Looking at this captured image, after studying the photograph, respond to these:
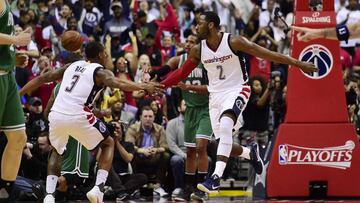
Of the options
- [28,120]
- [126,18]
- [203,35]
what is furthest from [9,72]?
[126,18]

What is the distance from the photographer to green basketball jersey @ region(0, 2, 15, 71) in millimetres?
9617

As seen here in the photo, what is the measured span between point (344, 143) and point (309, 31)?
4.51 metres

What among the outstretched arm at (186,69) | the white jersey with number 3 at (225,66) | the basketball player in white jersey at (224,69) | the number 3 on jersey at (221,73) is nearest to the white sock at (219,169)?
the basketball player in white jersey at (224,69)

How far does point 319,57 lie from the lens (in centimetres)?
1282

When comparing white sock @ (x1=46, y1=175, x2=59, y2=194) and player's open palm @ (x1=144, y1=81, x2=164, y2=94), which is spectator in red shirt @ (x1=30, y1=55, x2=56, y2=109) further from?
player's open palm @ (x1=144, y1=81, x2=164, y2=94)

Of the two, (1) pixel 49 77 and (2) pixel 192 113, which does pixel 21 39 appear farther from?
(2) pixel 192 113

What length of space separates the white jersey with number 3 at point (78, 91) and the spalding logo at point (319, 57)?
361 cm

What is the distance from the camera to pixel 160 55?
18625mm

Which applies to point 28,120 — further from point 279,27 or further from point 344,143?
point 279,27

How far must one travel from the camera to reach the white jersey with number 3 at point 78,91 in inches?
413

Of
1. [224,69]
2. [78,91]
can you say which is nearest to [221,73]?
[224,69]

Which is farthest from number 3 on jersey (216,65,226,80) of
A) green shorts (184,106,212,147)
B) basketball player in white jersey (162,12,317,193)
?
green shorts (184,106,212,147)

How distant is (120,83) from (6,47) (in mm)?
1338

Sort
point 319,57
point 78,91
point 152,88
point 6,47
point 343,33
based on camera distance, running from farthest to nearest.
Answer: point 319,57 → point 78,91 → point 152,88 → point 6,47 → point 343,33
